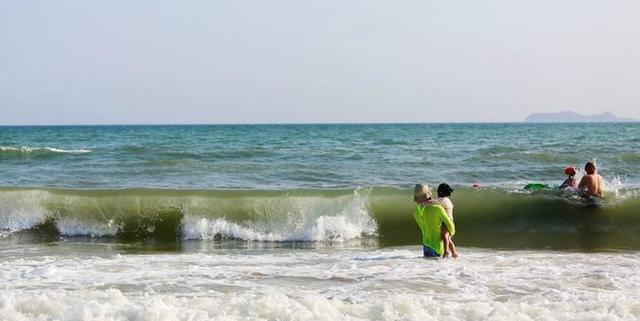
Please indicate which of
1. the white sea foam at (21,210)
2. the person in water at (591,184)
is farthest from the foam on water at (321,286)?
the white sea foam at (21,210)

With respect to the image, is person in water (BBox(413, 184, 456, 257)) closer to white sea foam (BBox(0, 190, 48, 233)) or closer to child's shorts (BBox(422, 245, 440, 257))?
child's shorts (BBox(422, 245, 440, 257))

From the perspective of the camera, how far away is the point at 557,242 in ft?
43.6

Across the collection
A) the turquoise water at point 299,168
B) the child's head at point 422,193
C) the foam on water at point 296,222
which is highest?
the child's head at point 422,193

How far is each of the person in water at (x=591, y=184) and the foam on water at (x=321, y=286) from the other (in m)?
3.62

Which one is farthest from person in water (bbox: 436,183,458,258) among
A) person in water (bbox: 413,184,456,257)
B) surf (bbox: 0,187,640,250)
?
surf (bbox: 0,187,640,250)

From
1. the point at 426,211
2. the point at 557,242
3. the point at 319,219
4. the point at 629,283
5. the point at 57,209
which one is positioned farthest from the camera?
the point at 57,209

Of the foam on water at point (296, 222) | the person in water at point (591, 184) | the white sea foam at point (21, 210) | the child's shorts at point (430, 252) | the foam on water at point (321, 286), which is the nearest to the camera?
the foam on water at point (321, 286)

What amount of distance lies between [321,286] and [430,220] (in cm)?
204

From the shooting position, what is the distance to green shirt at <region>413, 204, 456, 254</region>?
9.64 meters

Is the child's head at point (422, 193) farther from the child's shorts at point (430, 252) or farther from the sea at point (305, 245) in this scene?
the sea at point (305, 245)

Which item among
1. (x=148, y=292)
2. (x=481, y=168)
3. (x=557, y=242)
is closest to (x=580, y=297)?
(x=148, y=292)

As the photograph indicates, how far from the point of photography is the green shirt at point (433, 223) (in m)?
9.64

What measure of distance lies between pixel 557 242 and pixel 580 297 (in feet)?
19.2

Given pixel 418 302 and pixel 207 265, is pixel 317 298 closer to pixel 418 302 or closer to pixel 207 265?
pixel 418 302
